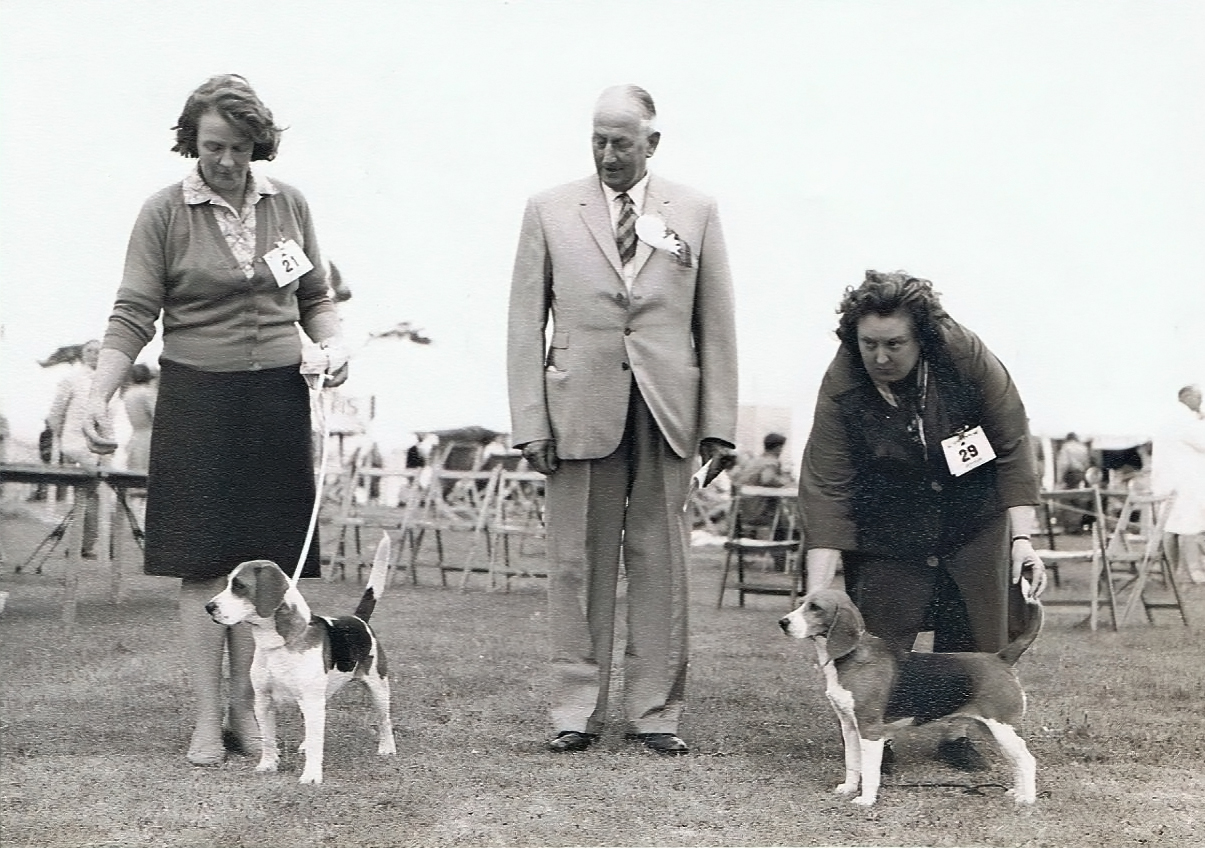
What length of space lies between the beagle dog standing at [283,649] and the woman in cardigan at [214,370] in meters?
0.15

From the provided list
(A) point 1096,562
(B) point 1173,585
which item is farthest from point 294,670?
A: (A) point 1096,562

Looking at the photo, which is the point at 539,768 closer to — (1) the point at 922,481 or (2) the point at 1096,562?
(1) the point at 922,481

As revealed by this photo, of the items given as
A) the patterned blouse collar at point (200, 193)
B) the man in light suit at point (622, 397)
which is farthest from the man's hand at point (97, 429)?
the man in light suit at point (622, 397)

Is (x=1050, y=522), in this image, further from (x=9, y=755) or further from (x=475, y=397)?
(x=9, y=755)

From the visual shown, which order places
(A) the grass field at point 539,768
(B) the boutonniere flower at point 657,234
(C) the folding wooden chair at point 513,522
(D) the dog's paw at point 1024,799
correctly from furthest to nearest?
(C) the folding wooden chair at point 513,522, (B) the boutonniere flower at point 657,234, (D) the dog's paw at point 1024,799, (A) the grass field at point 539,768

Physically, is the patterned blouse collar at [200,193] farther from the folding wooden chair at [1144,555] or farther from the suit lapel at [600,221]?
the folding wooden chair at [1144,555]

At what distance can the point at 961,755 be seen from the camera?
2.92 meters

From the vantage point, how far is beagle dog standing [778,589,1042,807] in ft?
8.46

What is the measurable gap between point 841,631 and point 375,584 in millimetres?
1147

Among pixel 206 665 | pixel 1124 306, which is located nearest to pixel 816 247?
pixel 1124 306

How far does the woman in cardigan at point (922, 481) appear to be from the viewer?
9.32 feet

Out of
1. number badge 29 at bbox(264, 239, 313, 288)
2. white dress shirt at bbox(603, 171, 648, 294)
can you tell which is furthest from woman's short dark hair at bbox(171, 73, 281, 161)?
white dress shirt at bbox(603, 171, 648, 294)

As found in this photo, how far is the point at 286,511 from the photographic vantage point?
2.88 m

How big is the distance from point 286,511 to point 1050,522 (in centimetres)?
465
